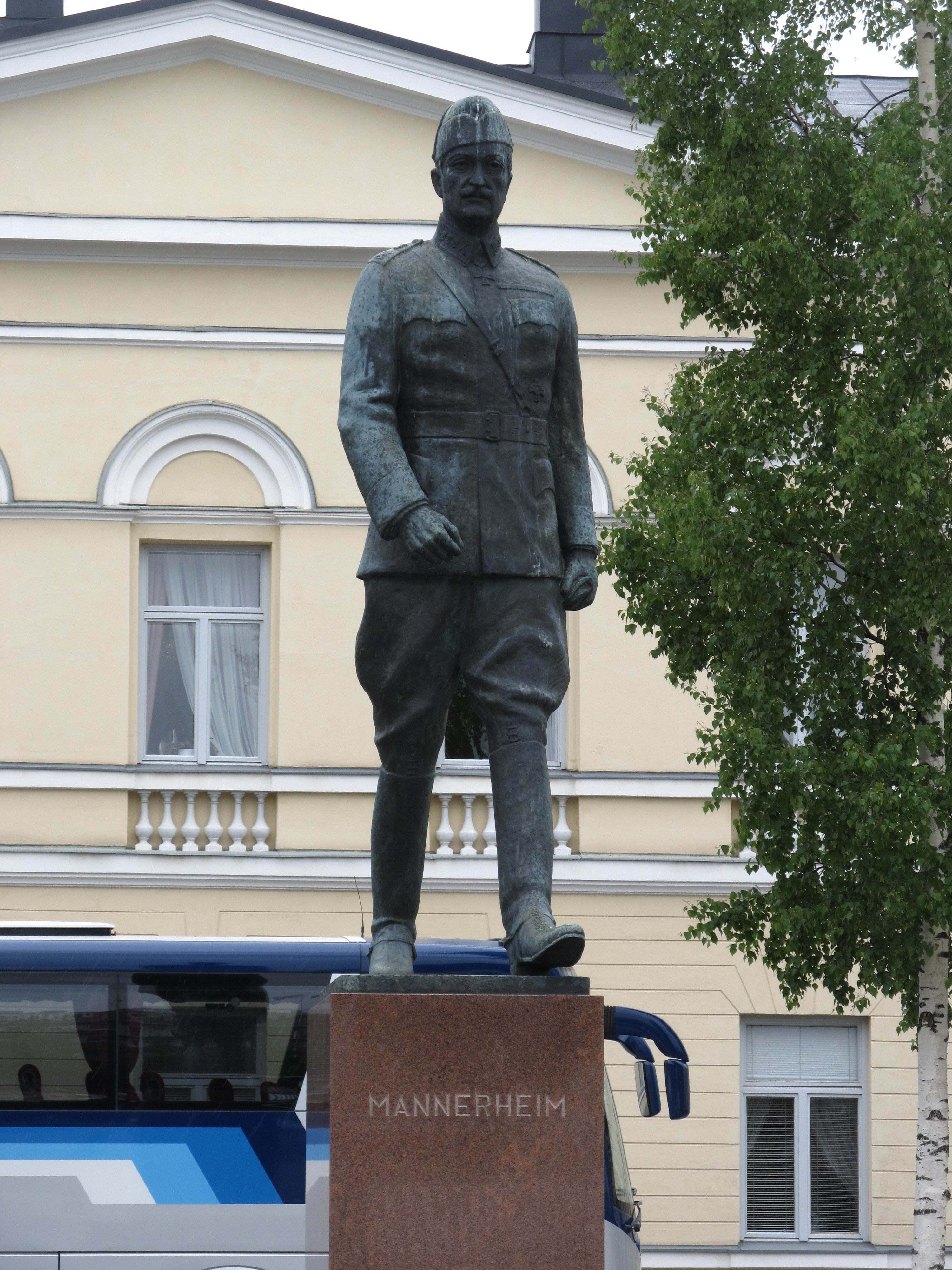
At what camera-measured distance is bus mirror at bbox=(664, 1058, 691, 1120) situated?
43.7 feet

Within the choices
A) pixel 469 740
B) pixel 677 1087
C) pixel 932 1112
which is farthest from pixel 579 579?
pixel 469 740

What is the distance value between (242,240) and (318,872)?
18.4 ft

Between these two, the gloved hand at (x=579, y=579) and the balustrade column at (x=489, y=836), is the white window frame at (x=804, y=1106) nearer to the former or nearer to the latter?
the balustrade column at (x=489, y=836)

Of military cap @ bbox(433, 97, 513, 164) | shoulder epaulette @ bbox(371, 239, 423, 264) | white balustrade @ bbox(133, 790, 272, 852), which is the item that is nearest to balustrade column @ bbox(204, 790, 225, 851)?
white balustrade @ bbox(133, 790, 272, 852)

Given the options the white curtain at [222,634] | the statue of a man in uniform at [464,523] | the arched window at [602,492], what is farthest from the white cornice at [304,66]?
the statue of a man in uniform at [464,523]

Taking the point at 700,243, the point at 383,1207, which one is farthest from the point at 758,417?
the point at 383,1207

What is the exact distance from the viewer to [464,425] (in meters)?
6.24

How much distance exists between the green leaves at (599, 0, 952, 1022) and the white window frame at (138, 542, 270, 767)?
20.9 ft

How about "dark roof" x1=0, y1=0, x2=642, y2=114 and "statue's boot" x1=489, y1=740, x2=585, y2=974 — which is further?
"dark roof" x1=0, y1=0, x2=642, y2=114

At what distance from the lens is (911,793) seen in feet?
37.7

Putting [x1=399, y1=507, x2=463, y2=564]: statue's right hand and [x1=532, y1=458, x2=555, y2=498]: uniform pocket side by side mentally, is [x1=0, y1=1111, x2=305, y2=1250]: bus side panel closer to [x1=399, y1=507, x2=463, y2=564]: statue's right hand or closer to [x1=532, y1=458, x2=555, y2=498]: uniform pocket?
[x1=532, y1=458, x2=555, y2=498]: uniform pocket

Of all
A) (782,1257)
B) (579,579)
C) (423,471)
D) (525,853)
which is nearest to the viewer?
(525,853)

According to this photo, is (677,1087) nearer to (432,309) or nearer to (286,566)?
(286,566)

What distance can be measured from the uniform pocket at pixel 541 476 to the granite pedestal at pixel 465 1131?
5.01 ft
